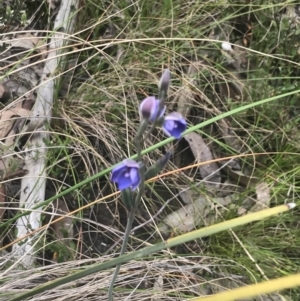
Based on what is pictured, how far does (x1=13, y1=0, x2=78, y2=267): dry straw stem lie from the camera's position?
4.86ft

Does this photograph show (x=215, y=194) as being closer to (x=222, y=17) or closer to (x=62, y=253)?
(x=62, y=253)

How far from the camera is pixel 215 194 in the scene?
1.78 metres

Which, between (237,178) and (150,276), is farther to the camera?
(237,178)

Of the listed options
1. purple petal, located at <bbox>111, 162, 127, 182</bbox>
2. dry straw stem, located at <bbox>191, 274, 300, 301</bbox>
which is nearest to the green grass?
purple petal, located at <bbox>111, 162, 127, 182</bbox>

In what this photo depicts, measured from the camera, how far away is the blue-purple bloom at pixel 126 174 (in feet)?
2.74

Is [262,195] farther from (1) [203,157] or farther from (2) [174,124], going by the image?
(2) [174,124]

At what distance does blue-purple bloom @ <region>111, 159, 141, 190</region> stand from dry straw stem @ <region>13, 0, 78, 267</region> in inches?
24.4

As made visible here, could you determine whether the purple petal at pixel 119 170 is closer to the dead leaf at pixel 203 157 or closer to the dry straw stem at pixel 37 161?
the dry straw stem at pixel 37 161

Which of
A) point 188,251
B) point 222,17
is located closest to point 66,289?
point 188,251

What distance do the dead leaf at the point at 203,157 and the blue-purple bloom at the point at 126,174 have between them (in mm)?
980

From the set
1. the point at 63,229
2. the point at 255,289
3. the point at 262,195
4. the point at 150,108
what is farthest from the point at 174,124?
the point at 262,195

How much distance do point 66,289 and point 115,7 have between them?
1.07 meters

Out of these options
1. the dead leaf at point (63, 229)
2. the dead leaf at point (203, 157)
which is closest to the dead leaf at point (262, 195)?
the dead leaf at point (203, 157)

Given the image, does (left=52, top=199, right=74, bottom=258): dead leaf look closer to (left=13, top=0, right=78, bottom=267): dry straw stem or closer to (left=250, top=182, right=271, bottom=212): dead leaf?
(left=13, top=0, right=78, bottom=267): dry straw stem
